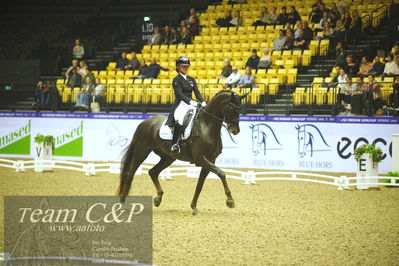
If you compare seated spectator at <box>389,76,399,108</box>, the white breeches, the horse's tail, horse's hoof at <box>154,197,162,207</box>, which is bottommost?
horse's hoof at <box>154,197,162,207</box>

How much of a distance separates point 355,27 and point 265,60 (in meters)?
3.27

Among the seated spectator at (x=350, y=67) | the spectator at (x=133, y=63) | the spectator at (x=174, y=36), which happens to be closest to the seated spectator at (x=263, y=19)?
the spectator at (x=174, y=36)

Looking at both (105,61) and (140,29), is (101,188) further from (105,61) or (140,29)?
(140,29)

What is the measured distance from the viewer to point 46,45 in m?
31.2

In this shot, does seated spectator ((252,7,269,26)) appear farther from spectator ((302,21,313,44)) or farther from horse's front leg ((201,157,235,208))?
horse's front leg ((201,157,235,208))

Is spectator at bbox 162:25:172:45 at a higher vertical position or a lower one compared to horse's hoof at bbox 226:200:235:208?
higher

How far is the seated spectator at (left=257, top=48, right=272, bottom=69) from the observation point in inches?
902

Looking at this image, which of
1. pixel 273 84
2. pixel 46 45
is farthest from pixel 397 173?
pixel 46 45

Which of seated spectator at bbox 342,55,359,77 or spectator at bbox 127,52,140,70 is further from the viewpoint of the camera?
spectator at bbox 127,52,140,70

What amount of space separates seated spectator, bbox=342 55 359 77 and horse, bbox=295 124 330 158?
2.44 m

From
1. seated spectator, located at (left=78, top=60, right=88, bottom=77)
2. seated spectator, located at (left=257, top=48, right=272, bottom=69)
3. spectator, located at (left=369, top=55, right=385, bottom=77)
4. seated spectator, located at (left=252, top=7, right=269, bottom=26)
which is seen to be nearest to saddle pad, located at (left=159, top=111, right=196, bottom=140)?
spectator, located at (left=369, top=55, right=385, bottom=77)

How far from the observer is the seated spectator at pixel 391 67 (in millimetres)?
19922

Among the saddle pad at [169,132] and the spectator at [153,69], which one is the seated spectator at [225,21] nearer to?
the spectator at [153,69]

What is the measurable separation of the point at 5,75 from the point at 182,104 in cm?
2067
